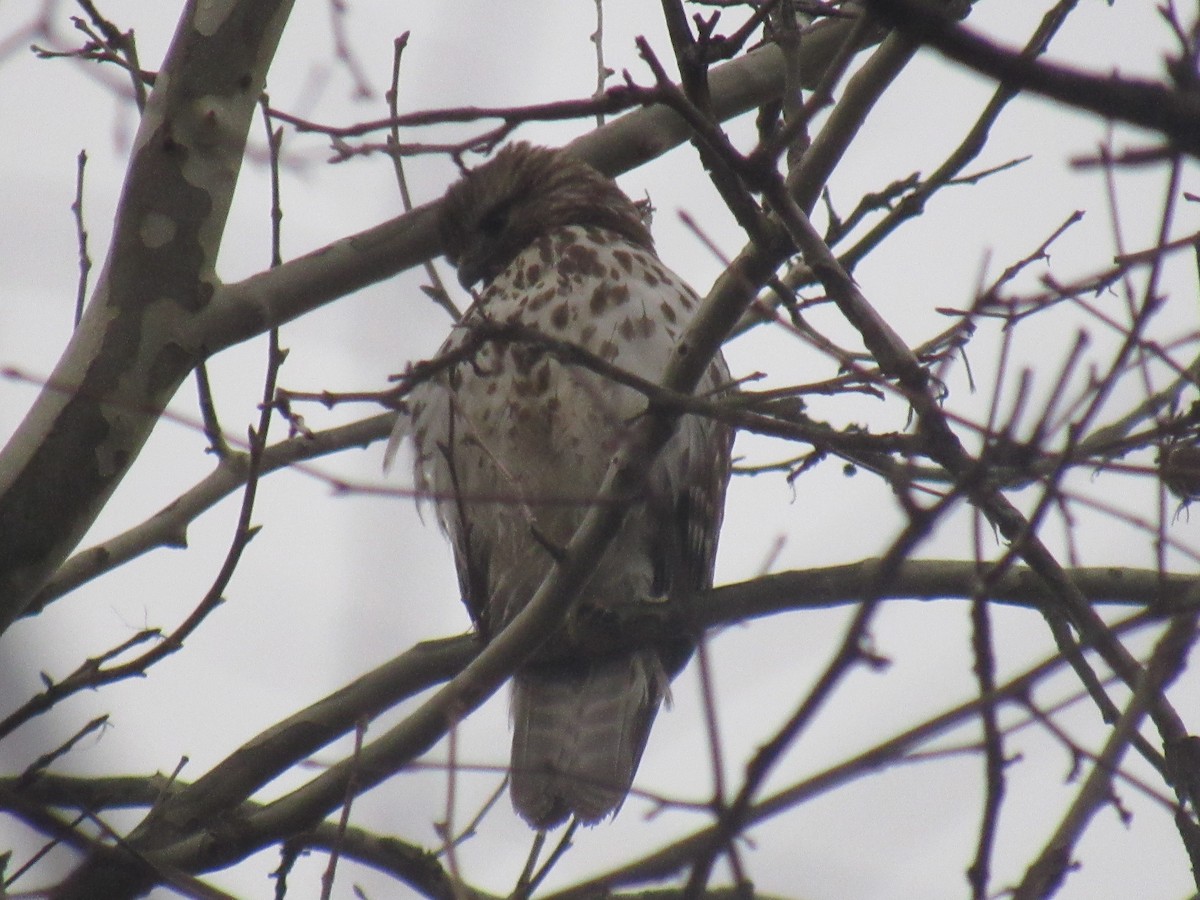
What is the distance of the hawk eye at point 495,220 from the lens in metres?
5.12

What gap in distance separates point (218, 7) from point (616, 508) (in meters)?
1.68

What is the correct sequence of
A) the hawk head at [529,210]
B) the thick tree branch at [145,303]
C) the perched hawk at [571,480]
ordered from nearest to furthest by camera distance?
the thick tree branch at [145,303] → the perched hawk at [571,480] → the hawk head at [529,210]

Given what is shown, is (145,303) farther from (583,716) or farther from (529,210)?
(529,210)

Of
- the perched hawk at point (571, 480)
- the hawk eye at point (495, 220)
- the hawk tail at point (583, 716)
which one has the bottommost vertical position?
the hawk tail at point (583, 716)

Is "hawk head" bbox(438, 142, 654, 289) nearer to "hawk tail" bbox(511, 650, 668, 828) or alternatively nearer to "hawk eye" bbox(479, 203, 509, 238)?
"hawk eye" bbox(479, 203, 509, 238)

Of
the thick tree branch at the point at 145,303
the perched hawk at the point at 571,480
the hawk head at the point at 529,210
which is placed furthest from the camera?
the hawk head at the point at 529,210

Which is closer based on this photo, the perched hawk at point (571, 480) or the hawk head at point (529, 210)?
the perched hawk at point (571, 480)

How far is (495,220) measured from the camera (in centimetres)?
514

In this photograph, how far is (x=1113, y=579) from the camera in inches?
122

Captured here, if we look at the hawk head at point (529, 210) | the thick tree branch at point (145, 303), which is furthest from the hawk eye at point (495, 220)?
the thick tree branch at point (145, 303)

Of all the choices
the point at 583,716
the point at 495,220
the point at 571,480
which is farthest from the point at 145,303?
the point at 495,220

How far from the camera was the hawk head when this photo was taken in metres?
5.03

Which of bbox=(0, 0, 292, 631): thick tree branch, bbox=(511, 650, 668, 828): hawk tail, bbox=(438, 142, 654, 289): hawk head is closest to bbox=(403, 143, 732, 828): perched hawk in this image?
bbox=(511, 650, 668, 828): hawk tail

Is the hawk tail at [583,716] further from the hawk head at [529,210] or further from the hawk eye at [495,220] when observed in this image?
the hawk eye at [495,220]
